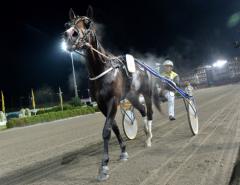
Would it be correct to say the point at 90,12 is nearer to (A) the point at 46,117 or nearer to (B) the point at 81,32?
(B) the point at 81,32

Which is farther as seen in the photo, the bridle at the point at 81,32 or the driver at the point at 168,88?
the driver at the point at 168,88

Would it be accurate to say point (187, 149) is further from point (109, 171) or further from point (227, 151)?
point (109, 171)

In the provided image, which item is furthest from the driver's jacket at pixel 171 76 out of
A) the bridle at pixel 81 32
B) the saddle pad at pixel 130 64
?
the bridle at pixel 81 32

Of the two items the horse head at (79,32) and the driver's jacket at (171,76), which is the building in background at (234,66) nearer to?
the driver's jacket at (171,76)

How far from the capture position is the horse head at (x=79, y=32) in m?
4.70

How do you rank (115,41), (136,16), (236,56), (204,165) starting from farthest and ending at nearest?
(236,56)
(136,16)
(115,41)
(204,165)

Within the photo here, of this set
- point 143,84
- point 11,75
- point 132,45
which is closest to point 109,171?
point 143,84

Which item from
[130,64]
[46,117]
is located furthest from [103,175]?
[46,117]

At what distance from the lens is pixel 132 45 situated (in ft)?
164

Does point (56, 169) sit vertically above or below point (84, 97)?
below

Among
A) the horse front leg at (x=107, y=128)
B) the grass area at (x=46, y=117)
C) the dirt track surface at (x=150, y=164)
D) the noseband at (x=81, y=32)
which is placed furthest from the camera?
the grass area at (x=46, y=117)

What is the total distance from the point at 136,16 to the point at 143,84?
149ft

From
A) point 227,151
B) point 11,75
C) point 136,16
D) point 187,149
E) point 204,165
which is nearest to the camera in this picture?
point 204,165

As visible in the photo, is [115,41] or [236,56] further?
[236,56]
